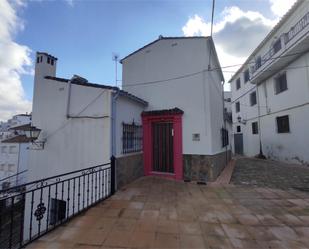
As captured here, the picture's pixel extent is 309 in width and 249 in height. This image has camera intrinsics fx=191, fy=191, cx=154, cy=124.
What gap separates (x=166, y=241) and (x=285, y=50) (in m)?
11.3

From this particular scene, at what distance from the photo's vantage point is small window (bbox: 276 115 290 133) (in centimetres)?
1126

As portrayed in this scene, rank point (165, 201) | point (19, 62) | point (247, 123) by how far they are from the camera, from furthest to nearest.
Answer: point (247, 123) < point (19, 62) < point (165, 201)

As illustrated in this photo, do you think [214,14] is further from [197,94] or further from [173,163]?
[173,163]

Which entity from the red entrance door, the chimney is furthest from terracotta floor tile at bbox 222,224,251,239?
the chimney

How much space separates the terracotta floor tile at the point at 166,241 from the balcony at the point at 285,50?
1024cm

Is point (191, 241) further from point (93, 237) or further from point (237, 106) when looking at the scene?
point (237, 106)

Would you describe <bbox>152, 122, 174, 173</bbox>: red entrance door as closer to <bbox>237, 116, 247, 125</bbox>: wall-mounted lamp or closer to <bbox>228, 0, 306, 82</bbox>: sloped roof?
<bbox>228, 0, 306, 82</bbox>: sloped roof

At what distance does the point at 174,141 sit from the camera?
7.24 meters

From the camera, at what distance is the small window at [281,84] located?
37.6 ft

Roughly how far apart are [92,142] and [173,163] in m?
3.13

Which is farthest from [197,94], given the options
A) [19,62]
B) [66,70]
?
[19,62]

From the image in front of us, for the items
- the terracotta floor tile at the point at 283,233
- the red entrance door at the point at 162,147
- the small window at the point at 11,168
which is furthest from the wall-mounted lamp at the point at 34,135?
the small window at the point at 11,168

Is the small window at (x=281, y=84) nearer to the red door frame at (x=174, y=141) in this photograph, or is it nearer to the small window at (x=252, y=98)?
the small window at (x=252, y=98)

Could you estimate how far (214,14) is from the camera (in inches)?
201
